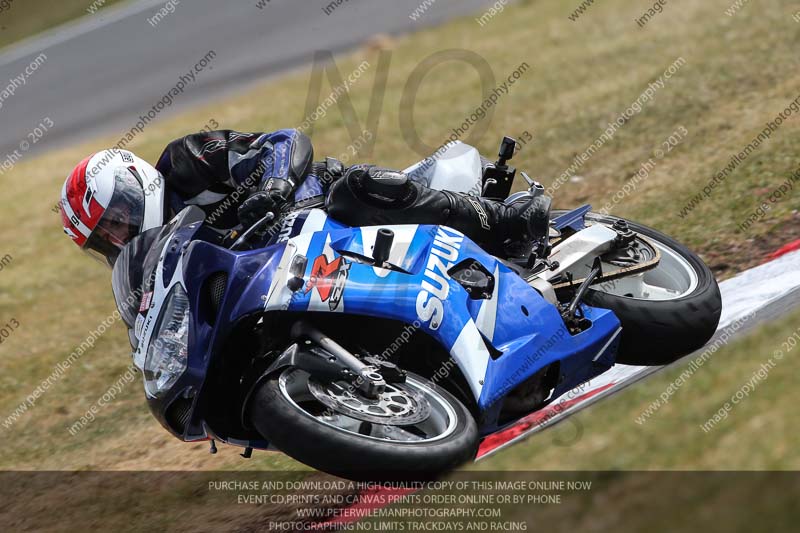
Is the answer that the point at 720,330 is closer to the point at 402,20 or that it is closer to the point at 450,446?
the point at 450,446

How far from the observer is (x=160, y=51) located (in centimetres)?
1599

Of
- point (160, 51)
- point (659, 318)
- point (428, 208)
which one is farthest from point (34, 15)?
point (659, 318)

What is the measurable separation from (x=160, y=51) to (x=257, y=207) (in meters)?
12.1

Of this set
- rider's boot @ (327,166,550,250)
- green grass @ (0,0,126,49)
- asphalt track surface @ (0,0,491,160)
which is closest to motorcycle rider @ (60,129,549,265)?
rider's boot @ (327,166,550,250)

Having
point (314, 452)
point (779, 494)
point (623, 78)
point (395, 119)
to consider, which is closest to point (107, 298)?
point (395, 119)

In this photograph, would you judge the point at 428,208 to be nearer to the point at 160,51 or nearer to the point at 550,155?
the point at 550,155

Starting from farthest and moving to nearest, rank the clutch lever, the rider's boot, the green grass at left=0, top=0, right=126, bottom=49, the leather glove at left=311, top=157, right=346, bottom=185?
the green grass at left=0, top=0, right=126, bottom=49 < the leather glove at left=311, top=157, right=346, bottom=185 < the rider's boot < the clutch lever

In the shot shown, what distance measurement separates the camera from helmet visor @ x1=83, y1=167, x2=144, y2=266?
5.15 meters

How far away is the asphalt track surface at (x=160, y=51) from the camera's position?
15.2m

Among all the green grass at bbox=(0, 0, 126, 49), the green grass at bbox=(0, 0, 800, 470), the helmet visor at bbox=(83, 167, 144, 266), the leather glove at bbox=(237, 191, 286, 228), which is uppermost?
the leather glove at bbox=(237, 191, 286, 228)

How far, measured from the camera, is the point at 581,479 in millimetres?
3844

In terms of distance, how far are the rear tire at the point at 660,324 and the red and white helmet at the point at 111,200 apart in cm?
232

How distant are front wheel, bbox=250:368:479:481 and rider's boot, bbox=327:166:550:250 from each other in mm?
1007

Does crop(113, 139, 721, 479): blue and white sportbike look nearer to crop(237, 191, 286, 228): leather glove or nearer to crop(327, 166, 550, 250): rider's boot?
crop(237, 191, 286, 228): leather glove
